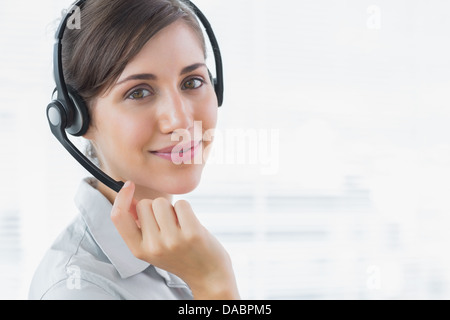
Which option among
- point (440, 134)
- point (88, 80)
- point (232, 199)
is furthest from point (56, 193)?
point (440, 134)

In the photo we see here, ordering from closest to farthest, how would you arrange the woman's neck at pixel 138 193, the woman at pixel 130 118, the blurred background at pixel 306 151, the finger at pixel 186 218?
the finger at pixel 186 218, the woman at pixel 130 118, the woman's neck at pixel 138 193, the blurred background at pixel 306 151

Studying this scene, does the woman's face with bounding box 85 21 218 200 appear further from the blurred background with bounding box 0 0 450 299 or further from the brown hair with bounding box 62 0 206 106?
the blurred background with bounding box 0 0 450 299

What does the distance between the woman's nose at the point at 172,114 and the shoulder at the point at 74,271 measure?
0.28 m

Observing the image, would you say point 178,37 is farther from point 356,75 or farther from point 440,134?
point 440,134

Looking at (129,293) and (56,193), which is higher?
(56,193)

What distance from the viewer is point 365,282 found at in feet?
8.96

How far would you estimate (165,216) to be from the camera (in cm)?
80

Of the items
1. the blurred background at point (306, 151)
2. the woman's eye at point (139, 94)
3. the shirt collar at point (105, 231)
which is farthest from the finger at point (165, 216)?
the blurred background at point (306, 151)

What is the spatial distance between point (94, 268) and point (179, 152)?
293 mm

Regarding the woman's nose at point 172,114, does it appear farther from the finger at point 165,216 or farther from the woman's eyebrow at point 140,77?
the finger at point 165,216

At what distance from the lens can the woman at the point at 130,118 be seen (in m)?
0.97

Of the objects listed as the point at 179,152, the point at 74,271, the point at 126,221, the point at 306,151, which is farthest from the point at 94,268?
the point at 306,151

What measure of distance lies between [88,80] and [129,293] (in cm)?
45
